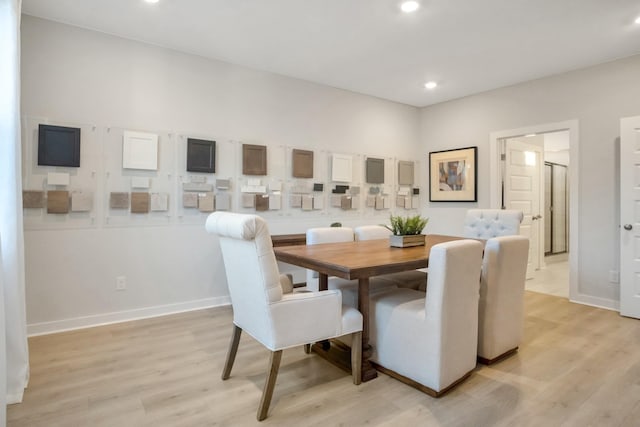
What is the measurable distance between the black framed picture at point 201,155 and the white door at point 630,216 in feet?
13.0

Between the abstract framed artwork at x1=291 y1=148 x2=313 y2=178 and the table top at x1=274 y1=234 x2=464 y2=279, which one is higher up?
the abstract framed artwork at x1=291 y1=148 x2=313 y2=178

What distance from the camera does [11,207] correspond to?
6.40ft

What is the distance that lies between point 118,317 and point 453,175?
4.44 meters

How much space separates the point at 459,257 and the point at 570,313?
2.41 metres

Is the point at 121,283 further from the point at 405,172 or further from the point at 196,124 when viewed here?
the point at 405,172

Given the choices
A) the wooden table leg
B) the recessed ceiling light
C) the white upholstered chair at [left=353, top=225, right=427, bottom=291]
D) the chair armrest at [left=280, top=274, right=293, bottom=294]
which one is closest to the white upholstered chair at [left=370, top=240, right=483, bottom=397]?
the wooden table leg

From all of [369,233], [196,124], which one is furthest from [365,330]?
[196,124]

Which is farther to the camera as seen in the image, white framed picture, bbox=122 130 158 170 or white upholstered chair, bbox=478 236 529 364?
white framed picture, bbox=122 130 158 170

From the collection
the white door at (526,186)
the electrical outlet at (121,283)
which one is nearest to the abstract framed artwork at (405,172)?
the white door at (526,186)

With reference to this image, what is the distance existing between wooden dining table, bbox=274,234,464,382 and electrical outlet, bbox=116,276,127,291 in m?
1.73

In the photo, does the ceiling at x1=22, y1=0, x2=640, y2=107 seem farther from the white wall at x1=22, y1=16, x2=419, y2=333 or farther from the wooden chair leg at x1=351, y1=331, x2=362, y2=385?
the wooden chair leg at x1=351, y1=331, x2=362, y2=385

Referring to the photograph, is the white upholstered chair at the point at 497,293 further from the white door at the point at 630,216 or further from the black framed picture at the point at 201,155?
the black framed picture at the point at 201,155

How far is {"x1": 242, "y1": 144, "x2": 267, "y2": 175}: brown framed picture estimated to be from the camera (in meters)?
3.89

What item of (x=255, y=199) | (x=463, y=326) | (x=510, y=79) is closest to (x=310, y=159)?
(x=255, y=199)
